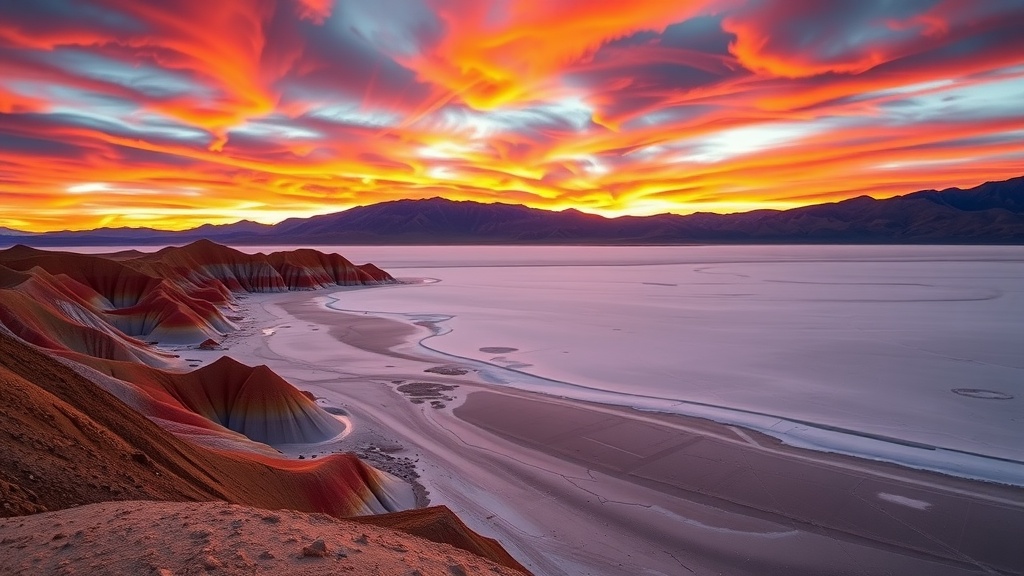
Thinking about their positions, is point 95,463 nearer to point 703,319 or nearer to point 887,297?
point 703,319

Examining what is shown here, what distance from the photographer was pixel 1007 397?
70.7ft

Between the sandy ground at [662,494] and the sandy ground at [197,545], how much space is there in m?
6.02

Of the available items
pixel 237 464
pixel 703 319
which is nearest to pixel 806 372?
pixel 703 319

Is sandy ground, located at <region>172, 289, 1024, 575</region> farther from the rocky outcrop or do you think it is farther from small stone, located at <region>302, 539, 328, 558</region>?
the rocky outcrop

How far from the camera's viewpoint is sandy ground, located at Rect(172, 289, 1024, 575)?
1161 cm

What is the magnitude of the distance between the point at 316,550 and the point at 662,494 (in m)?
11.0

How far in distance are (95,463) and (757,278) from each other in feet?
293

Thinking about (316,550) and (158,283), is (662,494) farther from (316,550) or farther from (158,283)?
(158,283)

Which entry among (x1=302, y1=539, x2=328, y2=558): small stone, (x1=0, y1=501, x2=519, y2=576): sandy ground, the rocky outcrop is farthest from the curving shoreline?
the rocky outcrop

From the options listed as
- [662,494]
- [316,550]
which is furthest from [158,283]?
[316,550]

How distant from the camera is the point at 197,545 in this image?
5.20 m

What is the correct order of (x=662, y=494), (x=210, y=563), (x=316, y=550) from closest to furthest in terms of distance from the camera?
(x=210, y=563)
(x=316, y=550)
(x=662, y=494)

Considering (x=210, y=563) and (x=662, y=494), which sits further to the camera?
(x=662, y=494)

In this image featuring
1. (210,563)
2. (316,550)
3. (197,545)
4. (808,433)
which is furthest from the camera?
(808,433)
